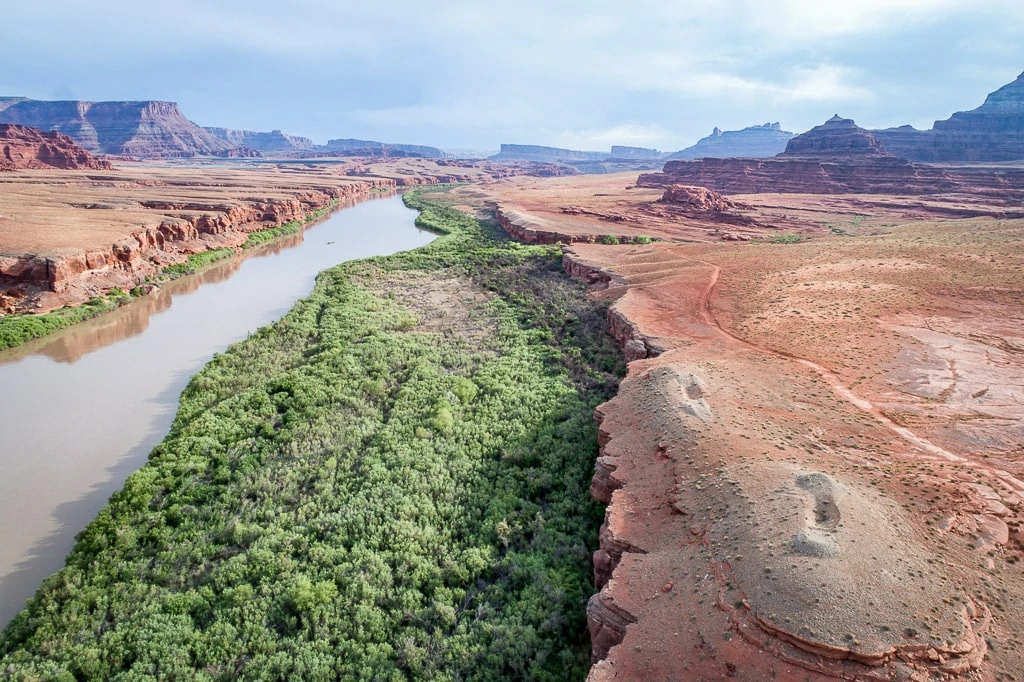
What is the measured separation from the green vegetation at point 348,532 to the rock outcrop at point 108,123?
202 metres

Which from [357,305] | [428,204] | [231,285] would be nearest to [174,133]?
[428,204]

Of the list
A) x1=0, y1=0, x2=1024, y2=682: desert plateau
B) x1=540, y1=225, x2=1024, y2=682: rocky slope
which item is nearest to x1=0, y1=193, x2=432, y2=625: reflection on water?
x1=0, y1=0, x2=1024, y2=682: desert plateau

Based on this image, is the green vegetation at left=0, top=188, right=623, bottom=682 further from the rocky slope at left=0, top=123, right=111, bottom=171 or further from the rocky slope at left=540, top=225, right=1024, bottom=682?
the rocky slope at left=0, top=123, right=111, bottom=171

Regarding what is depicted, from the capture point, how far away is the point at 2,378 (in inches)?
777

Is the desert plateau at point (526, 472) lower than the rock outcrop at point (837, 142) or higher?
lower

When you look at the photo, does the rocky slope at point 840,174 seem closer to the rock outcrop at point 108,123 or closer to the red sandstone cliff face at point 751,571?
the red sandstone cliff face at point 751,571

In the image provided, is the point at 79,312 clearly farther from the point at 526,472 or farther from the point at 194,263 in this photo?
the point at 526,472

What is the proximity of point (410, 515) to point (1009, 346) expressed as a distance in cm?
1837

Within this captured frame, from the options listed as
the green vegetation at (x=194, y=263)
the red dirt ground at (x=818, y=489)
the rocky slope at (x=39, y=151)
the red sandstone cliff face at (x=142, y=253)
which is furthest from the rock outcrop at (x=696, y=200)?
the rocky slope at (x=39, y=151)

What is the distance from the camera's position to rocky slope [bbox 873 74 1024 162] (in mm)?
97075

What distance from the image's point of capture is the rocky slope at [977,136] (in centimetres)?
9707

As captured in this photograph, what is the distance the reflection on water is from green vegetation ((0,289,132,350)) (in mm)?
498

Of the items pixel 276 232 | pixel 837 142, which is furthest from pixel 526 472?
pixel 837 142

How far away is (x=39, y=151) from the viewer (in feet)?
298
